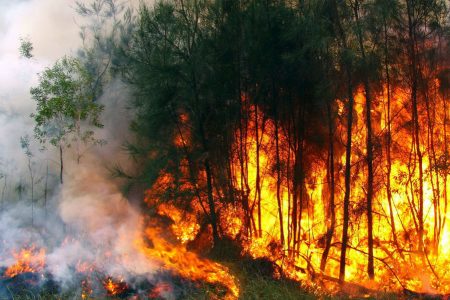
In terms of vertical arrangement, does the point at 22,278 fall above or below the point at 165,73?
below

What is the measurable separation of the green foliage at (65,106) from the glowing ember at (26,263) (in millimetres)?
4455

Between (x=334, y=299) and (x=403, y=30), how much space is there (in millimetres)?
5896

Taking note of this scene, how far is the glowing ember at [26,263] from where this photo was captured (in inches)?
328

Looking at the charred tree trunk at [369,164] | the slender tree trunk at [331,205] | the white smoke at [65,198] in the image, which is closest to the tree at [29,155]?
the white smoke at [65,198]

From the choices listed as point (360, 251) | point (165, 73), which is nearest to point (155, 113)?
point (165, 73)

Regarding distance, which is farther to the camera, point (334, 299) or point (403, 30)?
point (403, 30)

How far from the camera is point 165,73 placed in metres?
11.2

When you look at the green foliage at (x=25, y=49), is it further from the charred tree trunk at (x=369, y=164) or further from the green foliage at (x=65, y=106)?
the charred tree trunk at (x=369, y=164)

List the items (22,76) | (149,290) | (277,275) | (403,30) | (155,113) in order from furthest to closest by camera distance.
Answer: (22,76) < (155,113) < (403,30) < (277,275) < (149,290)

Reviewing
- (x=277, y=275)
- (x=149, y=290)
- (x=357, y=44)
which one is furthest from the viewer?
(x=357, y=44)

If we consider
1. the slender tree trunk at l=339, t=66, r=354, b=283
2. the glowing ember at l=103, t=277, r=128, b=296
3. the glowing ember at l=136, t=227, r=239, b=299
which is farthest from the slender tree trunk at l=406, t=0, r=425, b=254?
the glowing ember at l=103, t=277, r=128, b=296

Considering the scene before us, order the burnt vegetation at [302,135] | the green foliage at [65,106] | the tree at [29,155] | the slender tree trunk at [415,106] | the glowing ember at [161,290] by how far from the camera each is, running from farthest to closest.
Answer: the tree at [29,155], the green foliage at [65,106], the slender tree trunk at [415,106], the burnt vegetation at [302,135], the glowing ember at [161,290]

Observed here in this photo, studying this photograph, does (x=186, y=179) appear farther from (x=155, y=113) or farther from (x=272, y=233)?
(x=272, y=233)

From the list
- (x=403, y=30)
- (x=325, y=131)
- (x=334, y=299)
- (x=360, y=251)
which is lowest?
(x=334, y=299)
